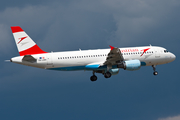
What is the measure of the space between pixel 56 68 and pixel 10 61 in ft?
27.6

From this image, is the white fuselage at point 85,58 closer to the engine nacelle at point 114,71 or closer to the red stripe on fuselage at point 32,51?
the red stripe on fuselage at point 32,51

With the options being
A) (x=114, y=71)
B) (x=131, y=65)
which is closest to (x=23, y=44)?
(x=114, y=71)

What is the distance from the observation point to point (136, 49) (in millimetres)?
65188

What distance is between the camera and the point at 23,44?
61.6 meters

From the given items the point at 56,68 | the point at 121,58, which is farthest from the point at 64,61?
the point at 121,58

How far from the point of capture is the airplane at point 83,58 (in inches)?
2382

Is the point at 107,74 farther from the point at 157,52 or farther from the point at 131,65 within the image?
the point at 157,52

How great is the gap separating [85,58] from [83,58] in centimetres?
39

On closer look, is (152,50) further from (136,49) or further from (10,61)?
(10,61)

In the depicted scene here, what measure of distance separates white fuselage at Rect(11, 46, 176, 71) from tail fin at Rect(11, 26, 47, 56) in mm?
1533

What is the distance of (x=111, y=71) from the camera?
216 feet

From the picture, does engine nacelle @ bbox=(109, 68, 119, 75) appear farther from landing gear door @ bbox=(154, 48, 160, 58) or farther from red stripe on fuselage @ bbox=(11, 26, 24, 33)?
red stripe on fuselage @ bbox=(11, 26, 24, 33)

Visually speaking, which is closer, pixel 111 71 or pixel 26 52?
pixel 26 52

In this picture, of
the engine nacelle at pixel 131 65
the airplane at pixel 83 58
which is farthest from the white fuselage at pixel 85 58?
the engine nacelle at pixel 131 65
